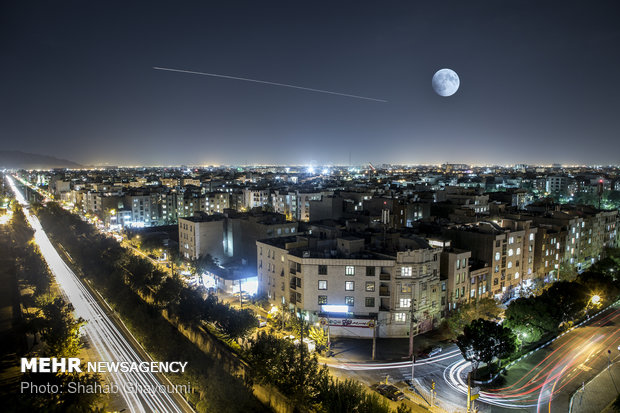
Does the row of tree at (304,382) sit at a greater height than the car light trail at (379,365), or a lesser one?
greater

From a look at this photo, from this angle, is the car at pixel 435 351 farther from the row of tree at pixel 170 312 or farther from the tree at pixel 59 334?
the tree at pixel 59 334

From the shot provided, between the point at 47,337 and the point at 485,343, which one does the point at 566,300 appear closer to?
the point at 485,343

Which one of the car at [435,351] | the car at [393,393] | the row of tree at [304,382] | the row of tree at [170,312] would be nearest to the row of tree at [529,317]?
the car at [435,351]

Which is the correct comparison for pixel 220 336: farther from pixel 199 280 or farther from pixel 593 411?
pixel 593 411

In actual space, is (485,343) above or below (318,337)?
above

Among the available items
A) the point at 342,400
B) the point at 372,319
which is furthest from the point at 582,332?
the point at 342,400

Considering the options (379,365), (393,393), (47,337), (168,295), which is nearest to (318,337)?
(379,365)
